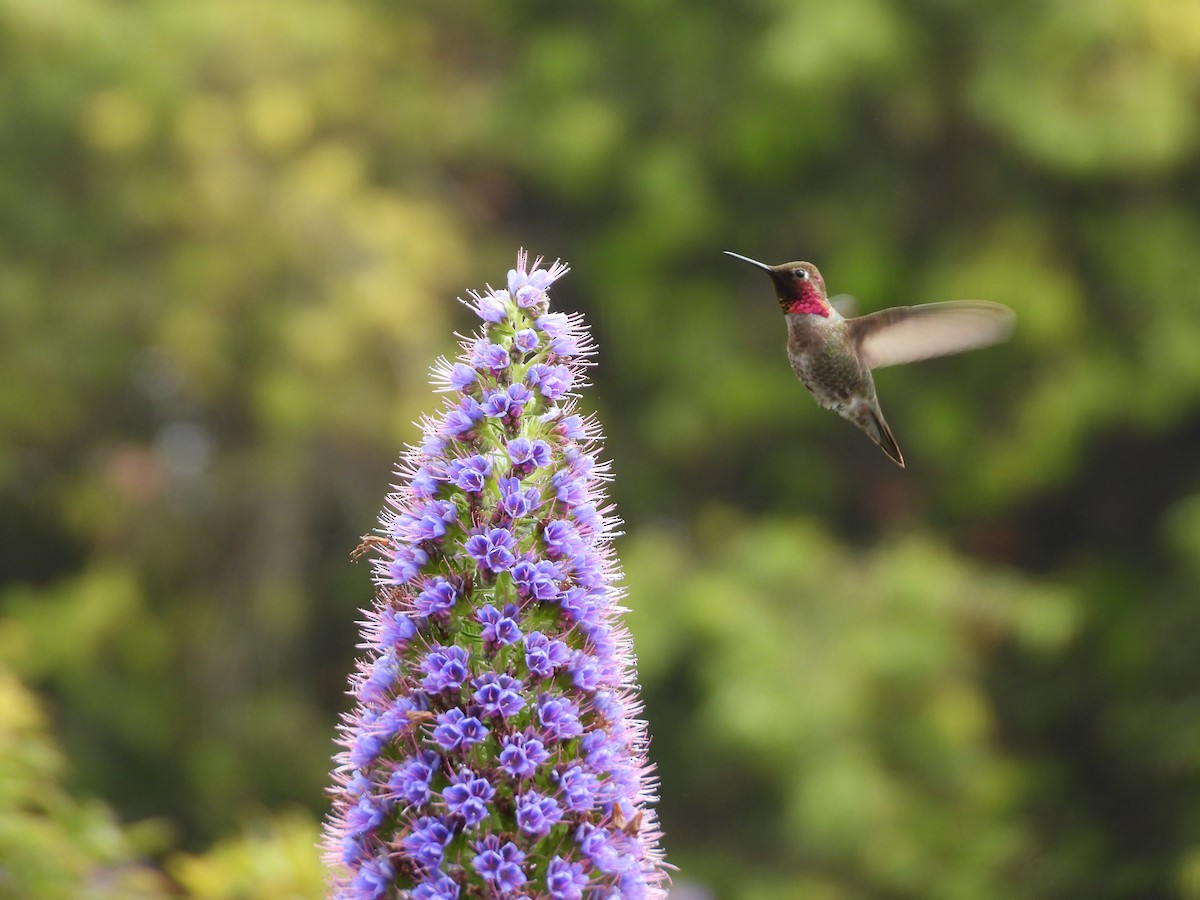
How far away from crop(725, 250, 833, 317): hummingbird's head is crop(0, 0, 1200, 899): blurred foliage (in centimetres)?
718

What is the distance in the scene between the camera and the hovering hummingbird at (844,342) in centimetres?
423

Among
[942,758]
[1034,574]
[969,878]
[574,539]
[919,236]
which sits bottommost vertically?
[574,539]

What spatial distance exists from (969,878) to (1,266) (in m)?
10.3

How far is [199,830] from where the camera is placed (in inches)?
595

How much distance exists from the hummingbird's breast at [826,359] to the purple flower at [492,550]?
1635mm

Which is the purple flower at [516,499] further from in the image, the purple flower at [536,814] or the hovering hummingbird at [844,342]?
the hovering hummingbird at [844,342]

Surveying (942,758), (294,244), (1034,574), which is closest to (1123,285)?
(1034,574)

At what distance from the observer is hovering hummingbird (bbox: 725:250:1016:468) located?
4230mm

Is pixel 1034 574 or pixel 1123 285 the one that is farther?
pixel 1034 574

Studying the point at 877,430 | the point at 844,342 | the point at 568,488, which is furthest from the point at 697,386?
the point at 568,488

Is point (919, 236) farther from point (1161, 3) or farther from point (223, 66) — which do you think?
point (223, 66)

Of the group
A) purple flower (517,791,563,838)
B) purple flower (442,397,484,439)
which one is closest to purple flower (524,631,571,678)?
purple flower (517,791,563,838)

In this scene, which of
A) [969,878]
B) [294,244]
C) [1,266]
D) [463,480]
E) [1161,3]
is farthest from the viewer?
[1,266]

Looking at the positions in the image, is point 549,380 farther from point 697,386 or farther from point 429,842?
point 697,386
